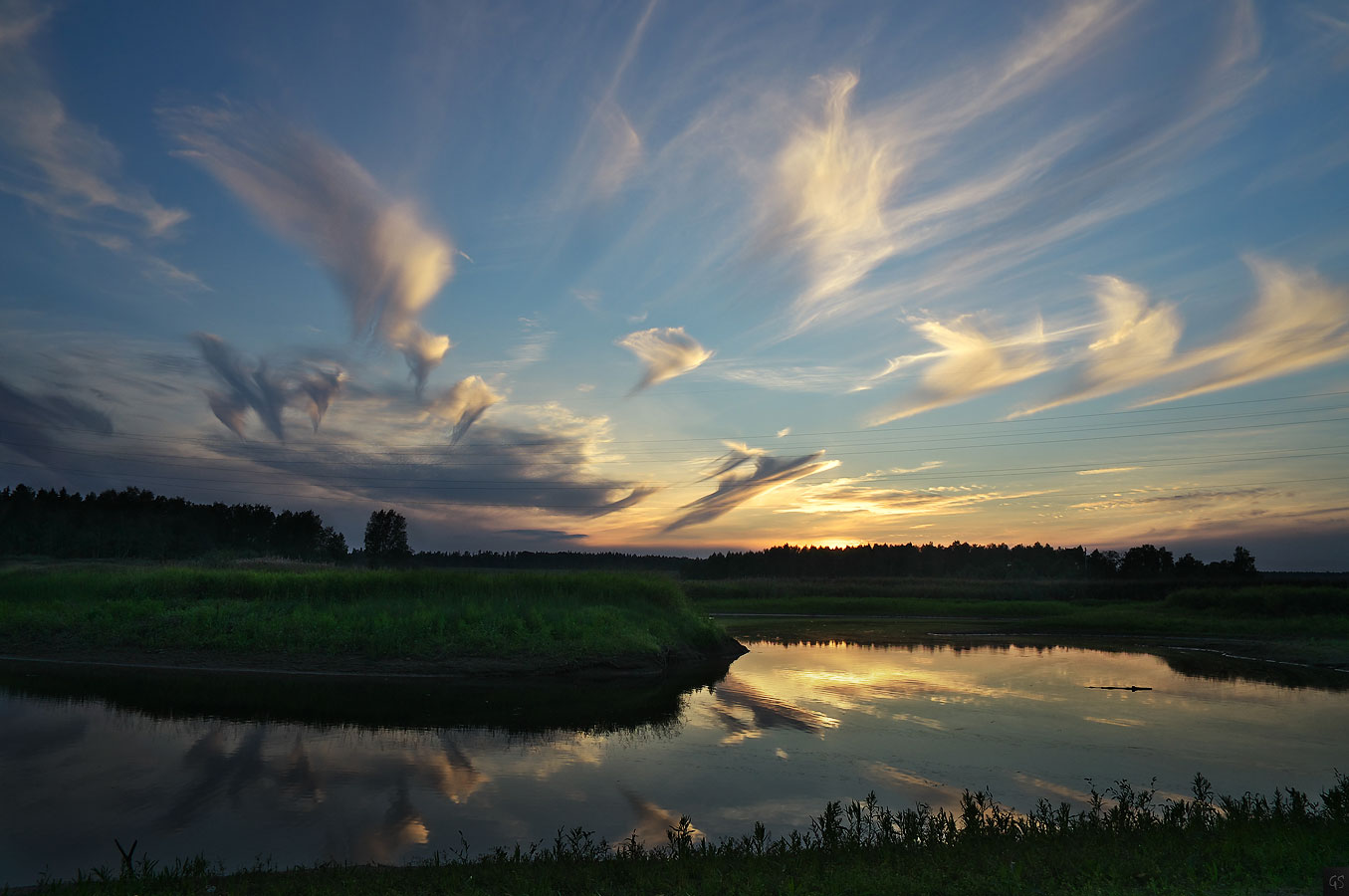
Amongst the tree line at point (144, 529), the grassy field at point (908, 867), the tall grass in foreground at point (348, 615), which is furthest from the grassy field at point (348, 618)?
the tree line at point (144, 529)

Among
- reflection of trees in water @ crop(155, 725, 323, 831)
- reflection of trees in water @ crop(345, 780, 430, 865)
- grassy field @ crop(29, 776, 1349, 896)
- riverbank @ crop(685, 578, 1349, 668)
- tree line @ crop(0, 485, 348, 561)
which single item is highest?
tree line @ crop(0, 485, 348, 561)

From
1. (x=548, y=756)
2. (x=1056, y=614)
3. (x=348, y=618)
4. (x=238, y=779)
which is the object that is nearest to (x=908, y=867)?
(x=548, y=756)

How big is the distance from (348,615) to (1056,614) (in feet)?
200

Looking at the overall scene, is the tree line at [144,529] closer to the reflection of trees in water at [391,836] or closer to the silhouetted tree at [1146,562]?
the reflection of trees in water at [391,836]

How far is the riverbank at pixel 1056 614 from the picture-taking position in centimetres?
4749

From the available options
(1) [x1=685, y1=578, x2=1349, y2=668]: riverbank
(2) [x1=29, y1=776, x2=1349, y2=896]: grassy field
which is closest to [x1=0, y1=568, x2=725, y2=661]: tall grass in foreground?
(1) [x1=685, y1=578, x2=1349, y2=668]: riverbank

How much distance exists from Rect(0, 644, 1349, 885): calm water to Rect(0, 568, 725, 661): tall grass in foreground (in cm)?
389

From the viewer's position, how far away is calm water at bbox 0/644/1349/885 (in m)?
12.8

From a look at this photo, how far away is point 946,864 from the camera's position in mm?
9086

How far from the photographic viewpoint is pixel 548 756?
18016mm

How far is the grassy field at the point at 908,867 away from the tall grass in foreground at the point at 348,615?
20.6 metres

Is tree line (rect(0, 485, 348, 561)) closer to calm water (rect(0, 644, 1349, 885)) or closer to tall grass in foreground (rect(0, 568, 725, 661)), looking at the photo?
tall grass in foreground (rect(0, 568, 725, 661))

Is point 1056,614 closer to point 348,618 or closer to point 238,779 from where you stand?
point 348,618

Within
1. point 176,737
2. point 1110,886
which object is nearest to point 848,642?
point 176,737
